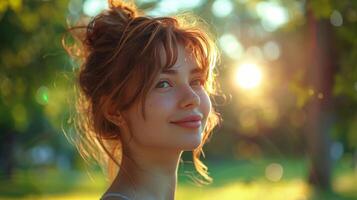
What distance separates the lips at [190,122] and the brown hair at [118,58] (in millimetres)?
128

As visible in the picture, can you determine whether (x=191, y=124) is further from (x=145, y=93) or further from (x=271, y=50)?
(x=271, y=50)

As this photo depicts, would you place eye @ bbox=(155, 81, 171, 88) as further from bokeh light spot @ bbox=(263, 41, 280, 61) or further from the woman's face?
bokeh light spot @ bbox=(263, 41, 280, 61)

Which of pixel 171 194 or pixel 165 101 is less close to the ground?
pixel 165 101

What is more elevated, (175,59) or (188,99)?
(175,59)

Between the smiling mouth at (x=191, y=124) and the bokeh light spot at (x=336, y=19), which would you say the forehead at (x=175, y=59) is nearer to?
the smiling mouth at (x=191, y=124)

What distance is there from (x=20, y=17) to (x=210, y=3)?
2.00 metres

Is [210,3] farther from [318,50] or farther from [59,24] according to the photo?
[59,24]

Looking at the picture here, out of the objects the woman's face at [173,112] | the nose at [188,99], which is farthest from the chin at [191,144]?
the nose at [188,99]

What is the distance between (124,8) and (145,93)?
1.23ft

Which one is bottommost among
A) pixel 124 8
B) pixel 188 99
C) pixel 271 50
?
pixel 188 99

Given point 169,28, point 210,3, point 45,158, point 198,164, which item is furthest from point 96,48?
point 45,158

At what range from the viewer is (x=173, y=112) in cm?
182

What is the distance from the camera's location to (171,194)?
1.96m

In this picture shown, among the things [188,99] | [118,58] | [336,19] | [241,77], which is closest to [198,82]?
[188,99]
